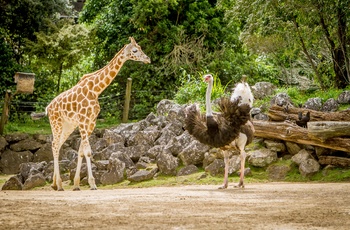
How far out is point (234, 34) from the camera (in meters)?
22.5

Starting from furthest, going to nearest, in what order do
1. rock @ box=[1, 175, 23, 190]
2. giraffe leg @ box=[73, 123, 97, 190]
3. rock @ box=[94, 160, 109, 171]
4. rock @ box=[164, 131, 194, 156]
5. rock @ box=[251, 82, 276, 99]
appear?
rock @ box=[251, 82, 276, 99] → rock @ box=[164, 131, 194, 156] → rock @ box=[94, 160, 109, 171] → rock @ box=[1, 175, 23, 190] → giraffe leg @ box=[73, 123, 97, 190]

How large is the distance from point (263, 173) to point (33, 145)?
6871 millimetres

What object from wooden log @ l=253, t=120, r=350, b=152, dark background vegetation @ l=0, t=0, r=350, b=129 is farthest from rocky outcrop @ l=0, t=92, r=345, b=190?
dark background vegetation @ l=0, t=0, r=350, b=129

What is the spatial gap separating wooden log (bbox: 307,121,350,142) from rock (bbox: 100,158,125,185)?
156 inches

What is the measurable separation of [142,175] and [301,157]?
10.5 ft

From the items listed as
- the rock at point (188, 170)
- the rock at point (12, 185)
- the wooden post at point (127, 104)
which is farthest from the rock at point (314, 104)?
the rock at point (12, 185)

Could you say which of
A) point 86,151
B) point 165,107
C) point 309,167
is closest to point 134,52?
point 86,151

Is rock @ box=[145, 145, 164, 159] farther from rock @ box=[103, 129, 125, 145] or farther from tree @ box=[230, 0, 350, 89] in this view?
tree @ box=[230, 0, 350, 89]

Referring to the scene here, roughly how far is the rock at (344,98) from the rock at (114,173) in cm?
486

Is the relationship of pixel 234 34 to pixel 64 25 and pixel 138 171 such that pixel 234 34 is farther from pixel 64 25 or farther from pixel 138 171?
pixel 138 171

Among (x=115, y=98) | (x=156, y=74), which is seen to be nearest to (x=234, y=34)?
(x=156, y=74)

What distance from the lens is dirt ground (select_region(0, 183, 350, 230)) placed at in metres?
7.13

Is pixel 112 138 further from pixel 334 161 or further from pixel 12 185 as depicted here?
pixel 334 161

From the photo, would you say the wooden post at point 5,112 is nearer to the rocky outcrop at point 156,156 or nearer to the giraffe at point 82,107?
the rocky outcrop at point 156,156
